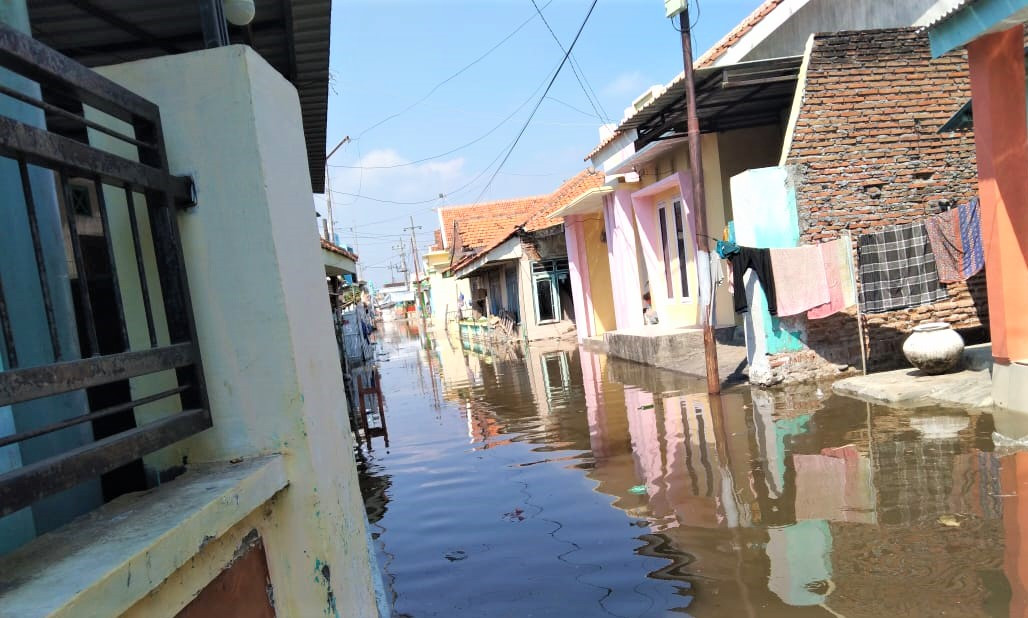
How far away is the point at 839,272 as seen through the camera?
9.65m

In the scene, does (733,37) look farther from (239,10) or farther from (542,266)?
(542,266)

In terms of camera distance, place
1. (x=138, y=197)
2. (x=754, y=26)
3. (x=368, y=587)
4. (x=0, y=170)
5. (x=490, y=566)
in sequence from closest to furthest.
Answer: (x=0, y=170) → (x=138, y=197) → (x=368, y=587) → (x=490, y=566) → (x=754, y=26)

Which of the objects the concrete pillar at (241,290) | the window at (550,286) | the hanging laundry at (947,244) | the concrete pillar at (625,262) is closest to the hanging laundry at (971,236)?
the hanging laundry at (947,244)

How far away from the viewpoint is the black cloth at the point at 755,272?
10.1 meters

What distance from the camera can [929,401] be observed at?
26.9ft

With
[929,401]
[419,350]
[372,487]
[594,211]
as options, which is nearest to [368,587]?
[372,487]

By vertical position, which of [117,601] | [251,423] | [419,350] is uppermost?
[251,423]

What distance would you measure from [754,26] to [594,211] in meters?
10.3

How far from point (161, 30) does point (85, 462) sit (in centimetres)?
358

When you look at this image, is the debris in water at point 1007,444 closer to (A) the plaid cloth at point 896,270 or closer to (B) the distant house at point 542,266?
(A) the plaid cloth at point 896,270

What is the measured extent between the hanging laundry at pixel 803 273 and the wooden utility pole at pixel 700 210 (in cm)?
118

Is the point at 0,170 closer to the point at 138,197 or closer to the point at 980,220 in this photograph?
the point at 138,197

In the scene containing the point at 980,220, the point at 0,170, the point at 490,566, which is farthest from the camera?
the point at 980,220

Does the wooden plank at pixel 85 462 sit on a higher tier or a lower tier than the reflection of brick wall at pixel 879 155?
lower
